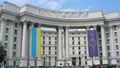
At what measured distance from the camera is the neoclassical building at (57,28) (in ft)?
283

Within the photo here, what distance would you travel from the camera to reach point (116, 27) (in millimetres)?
99938

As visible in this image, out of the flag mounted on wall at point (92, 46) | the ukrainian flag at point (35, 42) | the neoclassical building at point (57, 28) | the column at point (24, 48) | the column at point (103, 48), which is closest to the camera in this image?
the flag mounted on wall at point (92, 46)

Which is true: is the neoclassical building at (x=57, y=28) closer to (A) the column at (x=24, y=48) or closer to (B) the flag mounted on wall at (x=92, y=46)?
(A) the column at (x=24, y=48)

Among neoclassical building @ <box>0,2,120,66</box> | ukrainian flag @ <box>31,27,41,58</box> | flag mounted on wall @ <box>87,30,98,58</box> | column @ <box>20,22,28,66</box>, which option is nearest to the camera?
flag mounted on wall @ <box>87,30,98,58</box>

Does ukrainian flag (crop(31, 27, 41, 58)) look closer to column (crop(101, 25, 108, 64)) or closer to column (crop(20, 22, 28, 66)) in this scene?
column (crop(20, 22, 28, 66))

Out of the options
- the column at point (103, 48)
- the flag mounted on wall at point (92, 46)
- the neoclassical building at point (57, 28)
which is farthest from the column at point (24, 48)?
the flag mounted on wall at point (92, 46)

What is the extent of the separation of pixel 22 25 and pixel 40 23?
8.29m

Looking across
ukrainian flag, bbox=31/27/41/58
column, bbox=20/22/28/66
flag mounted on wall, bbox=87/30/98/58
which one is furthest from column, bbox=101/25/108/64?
ukrainian flag, bbox=31/27/41/58

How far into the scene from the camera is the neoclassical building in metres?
86.1

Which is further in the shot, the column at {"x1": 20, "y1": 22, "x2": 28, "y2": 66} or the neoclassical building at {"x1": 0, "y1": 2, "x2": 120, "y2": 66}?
the neoclassical building at {"x1": 0, "y1": 2, "x2": 120, "y2": 66}

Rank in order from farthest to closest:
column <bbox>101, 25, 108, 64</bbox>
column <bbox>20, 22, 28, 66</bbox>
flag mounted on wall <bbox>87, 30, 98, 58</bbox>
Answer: column <bbox>101, 25, 108, 64</bbox>
column <bbox>20, 22, 28, 66</bbox>
flag mounted on wall <bbox>87, 30, 98, 58</bbox>

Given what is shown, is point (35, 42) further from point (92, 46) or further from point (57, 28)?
→ point (57, 28)

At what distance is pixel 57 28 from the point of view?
99500 mm

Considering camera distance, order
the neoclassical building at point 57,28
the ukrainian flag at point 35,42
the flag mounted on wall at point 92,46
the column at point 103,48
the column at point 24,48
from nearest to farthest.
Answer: the flag mounted on wall at point 92,46, the ukrainian flag at point 35,42, the column at point 24,48, the neoclassical building at point 57,28, the column at point 103,48
